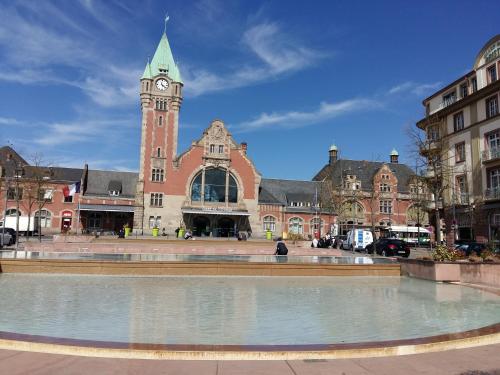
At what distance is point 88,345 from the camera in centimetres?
619

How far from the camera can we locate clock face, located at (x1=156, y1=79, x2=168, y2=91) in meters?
62.6

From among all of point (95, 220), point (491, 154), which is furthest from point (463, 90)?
point (95, 220)

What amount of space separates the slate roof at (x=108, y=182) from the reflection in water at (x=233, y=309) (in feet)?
164

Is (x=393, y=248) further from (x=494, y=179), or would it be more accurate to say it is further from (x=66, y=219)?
(x=66, y=219)

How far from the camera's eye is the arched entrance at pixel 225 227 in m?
60.7

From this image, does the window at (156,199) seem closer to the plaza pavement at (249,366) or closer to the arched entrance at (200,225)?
the arched entrance at (200,225)

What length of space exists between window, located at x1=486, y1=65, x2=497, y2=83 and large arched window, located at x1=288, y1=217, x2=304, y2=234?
35187 millimetres

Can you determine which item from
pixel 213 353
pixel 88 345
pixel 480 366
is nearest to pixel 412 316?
pixel 480 366

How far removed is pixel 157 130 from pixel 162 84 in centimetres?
744

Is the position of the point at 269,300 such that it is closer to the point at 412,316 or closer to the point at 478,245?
the point at 412,316

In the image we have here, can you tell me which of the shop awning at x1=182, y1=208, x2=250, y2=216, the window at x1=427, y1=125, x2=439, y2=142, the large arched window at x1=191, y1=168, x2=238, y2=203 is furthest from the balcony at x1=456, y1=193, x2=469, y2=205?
the large arched window at x1=191, y1=168, x2=238, y2=203

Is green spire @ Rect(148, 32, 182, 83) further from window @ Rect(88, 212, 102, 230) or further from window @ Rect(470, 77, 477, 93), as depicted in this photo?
window @ Rect(470, 77, 477, 93)

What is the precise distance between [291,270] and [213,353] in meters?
12.5

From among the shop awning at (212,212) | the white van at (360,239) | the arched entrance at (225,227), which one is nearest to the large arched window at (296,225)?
the shop awning at (212,212)
